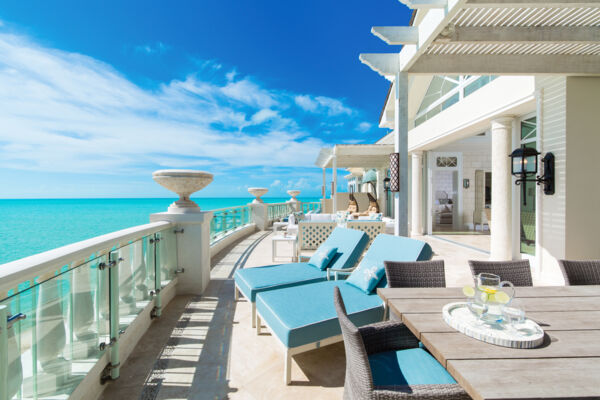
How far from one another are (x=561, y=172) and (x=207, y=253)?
17.2ft

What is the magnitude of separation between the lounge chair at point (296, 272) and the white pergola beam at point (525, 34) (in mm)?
2672

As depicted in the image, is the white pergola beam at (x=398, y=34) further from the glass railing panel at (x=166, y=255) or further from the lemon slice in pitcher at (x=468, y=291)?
the glass railing panel at (x=166, y=255)

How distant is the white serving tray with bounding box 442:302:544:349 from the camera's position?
1211 millimetres

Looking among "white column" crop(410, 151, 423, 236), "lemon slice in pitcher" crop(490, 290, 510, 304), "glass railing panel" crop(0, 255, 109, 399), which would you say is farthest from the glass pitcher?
"white column" crop(410, 151, 423, 236)

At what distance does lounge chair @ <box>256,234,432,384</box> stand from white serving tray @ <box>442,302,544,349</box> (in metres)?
0.95

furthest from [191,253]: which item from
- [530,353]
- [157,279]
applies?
[530,353]

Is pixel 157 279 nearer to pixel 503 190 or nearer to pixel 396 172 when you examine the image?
pixel 396 172

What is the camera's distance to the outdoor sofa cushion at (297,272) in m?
3.12

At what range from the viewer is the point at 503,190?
5684 mm

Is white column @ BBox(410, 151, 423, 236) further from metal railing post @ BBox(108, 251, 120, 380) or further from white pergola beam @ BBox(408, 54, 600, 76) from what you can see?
metal railing post @ BBox(108, 251, 120, 380)

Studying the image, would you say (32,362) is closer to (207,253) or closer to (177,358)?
(177,358)

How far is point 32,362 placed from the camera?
142cm

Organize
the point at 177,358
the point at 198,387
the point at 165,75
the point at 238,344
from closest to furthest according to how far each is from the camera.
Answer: the point at 198,387 → the point at 177,358 → the point at 238,344 → the point at 165,75

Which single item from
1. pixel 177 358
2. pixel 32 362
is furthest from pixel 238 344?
pixel 32 362
